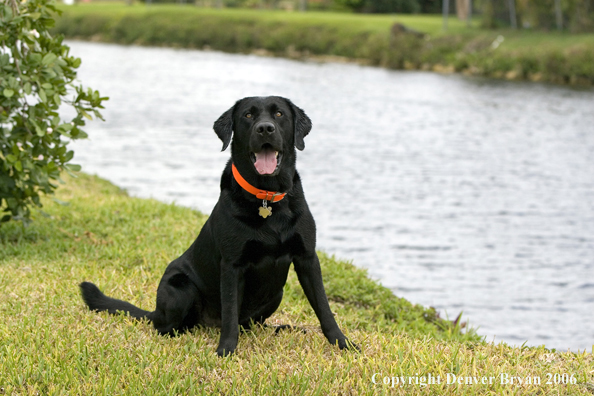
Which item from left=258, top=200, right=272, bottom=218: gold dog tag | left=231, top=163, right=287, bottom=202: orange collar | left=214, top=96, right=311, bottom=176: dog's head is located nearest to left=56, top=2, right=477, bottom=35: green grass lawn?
left=214, top=96, right=311, bottom=176: dog's head

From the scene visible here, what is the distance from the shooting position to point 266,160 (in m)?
3.88

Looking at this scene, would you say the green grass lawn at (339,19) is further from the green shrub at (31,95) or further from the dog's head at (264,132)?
the dog's head at (264,132)

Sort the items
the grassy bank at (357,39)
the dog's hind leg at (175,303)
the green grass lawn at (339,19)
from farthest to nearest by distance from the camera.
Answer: the green grass lawn at (339,19)
the grassy bank at (357,39)
the dog's hind leg at (175,303)

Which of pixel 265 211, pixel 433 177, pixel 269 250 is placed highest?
pixel 265 211

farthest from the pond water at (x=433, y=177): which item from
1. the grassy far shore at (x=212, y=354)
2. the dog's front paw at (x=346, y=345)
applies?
the dog's front paw at (x=346, y=345)

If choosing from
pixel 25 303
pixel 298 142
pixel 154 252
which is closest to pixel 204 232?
pixel 298 142

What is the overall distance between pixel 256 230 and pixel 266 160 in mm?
415

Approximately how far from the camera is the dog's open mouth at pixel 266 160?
3.86 m

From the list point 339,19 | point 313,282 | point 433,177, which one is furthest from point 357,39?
point 313,282

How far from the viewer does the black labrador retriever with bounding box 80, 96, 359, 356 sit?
13.0ft

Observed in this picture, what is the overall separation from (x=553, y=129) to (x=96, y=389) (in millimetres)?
21276

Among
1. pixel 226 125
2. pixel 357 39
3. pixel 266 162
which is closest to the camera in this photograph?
pixel 266 162

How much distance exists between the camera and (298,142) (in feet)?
13.5

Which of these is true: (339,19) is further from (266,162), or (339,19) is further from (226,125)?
(266,162)
